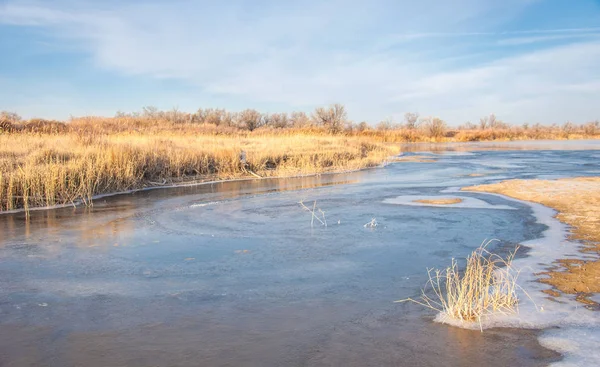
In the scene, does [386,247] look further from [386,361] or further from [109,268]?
[109,268]

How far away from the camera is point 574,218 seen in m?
7.72

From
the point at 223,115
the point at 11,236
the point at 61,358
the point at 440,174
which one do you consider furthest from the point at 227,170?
the point at 223,115

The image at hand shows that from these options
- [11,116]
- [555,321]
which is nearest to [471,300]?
[555,321]

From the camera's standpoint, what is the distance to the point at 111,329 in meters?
3.74

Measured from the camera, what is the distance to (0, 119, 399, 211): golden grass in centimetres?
1005

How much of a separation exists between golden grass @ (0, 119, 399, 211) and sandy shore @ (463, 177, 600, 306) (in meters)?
8.02

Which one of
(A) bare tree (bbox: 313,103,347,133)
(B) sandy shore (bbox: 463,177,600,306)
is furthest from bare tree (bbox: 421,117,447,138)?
(B) sandy shore (bbox: 463,177,600,306)

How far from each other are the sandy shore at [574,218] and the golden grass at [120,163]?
26.3 ft

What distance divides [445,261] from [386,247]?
89 centimetres

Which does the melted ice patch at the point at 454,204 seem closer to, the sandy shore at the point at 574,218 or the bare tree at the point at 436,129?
the sandy shore at the point at 574,218

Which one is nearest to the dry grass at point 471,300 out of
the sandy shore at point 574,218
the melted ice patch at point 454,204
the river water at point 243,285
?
the river water at point 243,285

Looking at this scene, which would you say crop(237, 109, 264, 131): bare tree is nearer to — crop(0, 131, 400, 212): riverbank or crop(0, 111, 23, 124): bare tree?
crop(0, 111, 23, 124): bare tree

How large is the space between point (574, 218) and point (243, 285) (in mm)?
5963

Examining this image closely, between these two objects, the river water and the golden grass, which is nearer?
the river water
